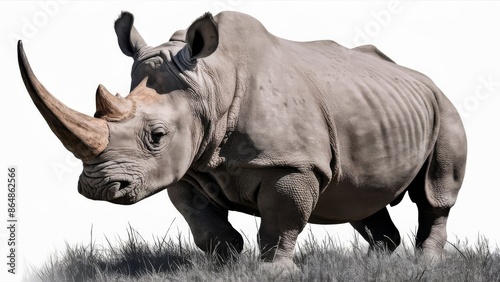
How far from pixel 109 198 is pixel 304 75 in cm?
172

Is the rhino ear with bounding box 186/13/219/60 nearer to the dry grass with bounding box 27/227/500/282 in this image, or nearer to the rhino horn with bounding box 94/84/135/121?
the rhino horn with bounding box 94/84/135/121

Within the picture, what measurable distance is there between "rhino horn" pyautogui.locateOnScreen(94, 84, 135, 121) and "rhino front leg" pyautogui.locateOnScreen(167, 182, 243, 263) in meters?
1.14

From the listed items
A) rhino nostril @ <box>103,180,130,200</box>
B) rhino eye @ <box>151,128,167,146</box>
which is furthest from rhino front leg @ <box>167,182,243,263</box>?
rhino nostril @ <box>103,180,130,200</box>

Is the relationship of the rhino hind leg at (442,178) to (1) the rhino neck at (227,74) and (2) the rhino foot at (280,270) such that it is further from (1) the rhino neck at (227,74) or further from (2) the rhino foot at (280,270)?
(1) the rhino neck at (227,74)

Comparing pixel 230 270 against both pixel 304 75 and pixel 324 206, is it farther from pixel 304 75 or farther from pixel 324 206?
pixel 304 75

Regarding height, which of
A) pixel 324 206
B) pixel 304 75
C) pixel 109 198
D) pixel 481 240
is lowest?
pixel 481 240

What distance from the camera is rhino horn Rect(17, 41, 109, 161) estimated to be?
5.89 m

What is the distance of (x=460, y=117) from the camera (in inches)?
321

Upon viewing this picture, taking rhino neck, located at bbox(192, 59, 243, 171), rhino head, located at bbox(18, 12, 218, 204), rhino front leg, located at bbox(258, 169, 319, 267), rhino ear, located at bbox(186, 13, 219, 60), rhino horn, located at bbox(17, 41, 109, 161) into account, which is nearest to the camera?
rhino horn, located at bbox(17, 41, 109, 161)

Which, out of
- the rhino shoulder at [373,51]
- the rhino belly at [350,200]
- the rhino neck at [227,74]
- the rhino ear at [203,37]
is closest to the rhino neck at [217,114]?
the rhino neck at [227,74]

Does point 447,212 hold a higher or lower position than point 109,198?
lower

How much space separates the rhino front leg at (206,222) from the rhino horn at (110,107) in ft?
3.74

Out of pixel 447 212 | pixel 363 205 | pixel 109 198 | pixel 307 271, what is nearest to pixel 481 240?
pixel 447 212

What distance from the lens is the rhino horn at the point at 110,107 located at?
6.22 m
